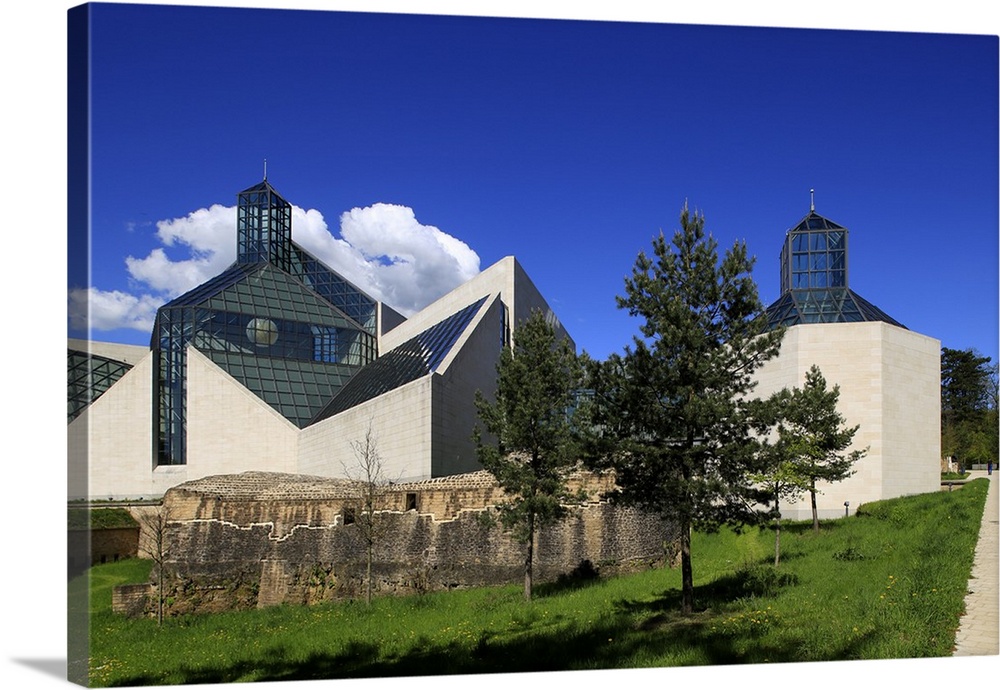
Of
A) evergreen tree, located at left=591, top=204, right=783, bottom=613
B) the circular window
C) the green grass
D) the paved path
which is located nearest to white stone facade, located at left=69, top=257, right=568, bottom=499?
the circular window

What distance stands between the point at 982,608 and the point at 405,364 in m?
21.7

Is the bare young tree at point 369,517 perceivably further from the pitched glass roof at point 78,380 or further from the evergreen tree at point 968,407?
the evergreen tree at point 968,407

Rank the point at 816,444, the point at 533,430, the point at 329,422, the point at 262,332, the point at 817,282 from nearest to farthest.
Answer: the point at 533,430
the point at 816,444
the point at 817,282
the point at 329,422
the point at 262,332

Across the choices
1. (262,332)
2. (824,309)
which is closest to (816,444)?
(824,309)

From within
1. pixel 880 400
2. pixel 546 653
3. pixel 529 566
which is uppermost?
pixel 880 400

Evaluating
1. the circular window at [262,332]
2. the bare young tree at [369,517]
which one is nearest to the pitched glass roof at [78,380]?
the bare young tree at [369,517]

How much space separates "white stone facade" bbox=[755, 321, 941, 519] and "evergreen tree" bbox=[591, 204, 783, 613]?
9.66m

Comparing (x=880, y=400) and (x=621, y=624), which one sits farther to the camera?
(x=880, y=400)

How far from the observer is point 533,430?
18.4m

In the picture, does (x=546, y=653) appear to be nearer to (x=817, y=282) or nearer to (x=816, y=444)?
(x=816, y=444)

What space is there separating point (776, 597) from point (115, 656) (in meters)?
9.74

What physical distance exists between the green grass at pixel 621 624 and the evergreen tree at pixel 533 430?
5.96ft

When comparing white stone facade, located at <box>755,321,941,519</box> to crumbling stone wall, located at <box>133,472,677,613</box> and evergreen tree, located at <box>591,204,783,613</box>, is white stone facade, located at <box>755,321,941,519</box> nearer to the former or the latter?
crumbling stone wall, located at <box>133,472,677,613</box>

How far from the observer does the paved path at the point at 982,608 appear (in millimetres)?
10730
